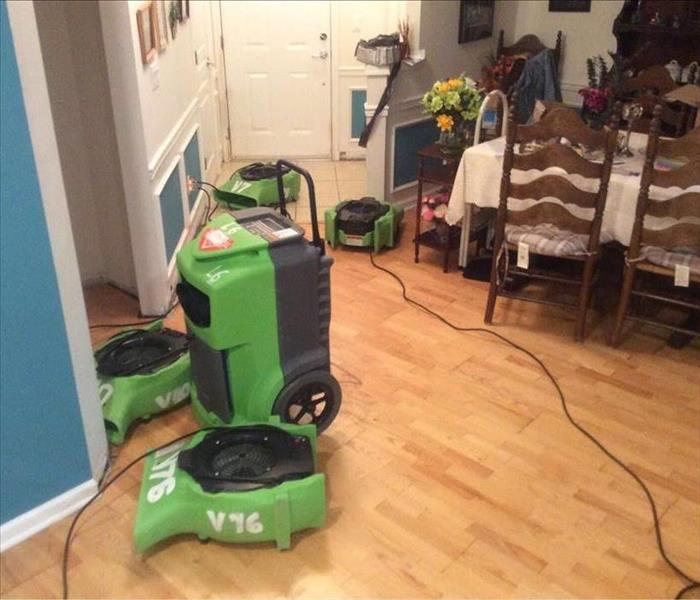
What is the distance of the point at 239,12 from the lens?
532cm

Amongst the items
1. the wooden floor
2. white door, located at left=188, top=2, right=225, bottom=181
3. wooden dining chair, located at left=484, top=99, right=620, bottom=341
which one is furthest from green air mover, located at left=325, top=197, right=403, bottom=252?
white door, located at left=188, top=2, right=225, bottom=181

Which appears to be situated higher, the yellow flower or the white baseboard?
the yellow flower

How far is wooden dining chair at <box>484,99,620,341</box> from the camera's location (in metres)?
2.75

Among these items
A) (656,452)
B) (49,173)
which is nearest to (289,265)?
(49,173)

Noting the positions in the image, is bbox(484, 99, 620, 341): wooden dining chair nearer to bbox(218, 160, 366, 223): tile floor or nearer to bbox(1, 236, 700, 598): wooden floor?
bbox(1, 236, 700, 598): wooden floor

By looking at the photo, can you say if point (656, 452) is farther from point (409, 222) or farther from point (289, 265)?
point (409, 222)

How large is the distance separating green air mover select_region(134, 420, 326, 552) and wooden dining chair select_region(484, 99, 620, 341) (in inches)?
57.0

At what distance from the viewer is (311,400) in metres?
2.40

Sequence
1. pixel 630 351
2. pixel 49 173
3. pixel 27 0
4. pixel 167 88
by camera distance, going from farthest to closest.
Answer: pixel 167 88 < pixel 630 351 < pixel 49 173 < pixel 27 0

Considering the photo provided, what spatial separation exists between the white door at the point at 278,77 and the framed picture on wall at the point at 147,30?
2.21 m

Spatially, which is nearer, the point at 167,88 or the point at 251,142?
the point at 167,88

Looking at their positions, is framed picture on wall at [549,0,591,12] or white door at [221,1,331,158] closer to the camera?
framed picture on wall at [549,0,591,12]

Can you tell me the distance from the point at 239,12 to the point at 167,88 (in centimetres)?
211

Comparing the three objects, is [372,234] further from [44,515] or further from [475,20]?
[44,515]
